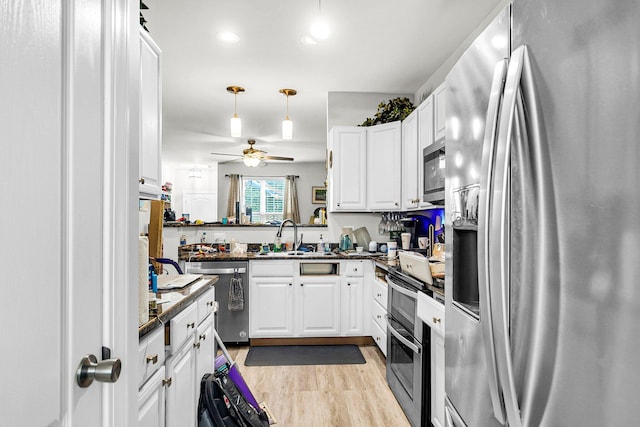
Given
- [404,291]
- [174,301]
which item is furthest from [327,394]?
[174,301]

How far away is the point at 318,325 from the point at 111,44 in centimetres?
315

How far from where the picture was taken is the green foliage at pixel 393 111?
12.1 ft

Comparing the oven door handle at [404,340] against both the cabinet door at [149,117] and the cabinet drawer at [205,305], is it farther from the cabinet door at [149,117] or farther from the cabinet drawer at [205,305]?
the cabinet door at [149,117]

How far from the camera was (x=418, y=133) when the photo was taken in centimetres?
309

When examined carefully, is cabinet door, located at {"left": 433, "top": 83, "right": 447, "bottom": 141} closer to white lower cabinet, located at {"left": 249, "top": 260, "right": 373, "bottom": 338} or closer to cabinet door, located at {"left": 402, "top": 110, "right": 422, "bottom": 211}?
cabinet door, located at {"left": 402, "top": 110, "right": 422, "bottom": 211}

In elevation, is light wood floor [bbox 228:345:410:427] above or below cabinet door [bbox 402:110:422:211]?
below

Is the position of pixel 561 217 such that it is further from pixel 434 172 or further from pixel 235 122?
pixel 235 122

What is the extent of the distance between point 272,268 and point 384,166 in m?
1.56

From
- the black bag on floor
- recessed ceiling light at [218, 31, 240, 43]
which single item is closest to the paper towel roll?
the black bag on floor

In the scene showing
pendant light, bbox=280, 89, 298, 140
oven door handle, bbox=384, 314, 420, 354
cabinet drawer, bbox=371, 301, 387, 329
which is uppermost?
pendant light, bbox=280, 89, 298, 140

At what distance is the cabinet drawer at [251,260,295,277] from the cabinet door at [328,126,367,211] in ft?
2.85

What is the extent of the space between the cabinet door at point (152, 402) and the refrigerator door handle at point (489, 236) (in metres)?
1.09

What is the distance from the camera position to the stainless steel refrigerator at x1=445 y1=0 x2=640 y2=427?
19.8 inches

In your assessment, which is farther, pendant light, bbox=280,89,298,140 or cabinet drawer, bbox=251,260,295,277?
pendant light, bbox=280,89,298,140
